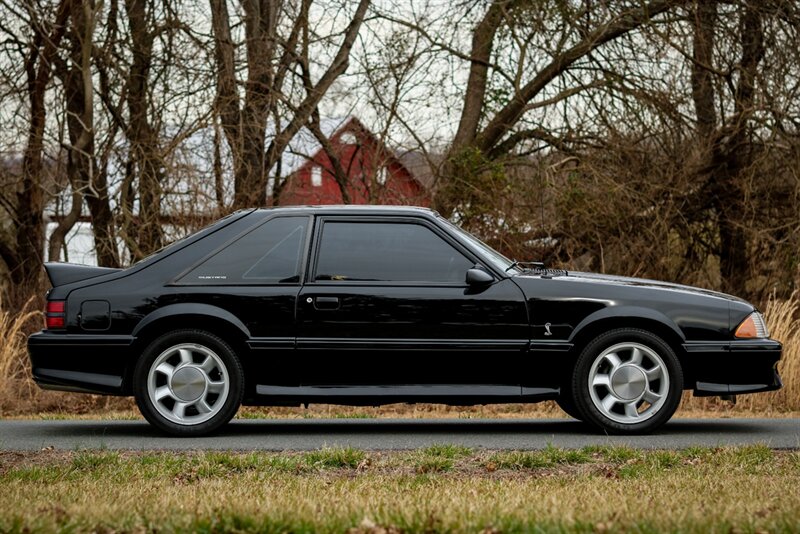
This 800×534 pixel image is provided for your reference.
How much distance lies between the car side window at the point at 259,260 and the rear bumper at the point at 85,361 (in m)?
0.74

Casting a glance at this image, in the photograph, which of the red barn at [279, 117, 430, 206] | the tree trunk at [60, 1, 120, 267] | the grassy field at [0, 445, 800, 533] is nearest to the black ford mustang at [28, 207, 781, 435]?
the grassy field at [0, 445, 800, 533]

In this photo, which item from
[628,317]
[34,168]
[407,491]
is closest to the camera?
[407,491]

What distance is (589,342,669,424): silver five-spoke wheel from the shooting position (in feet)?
26.6

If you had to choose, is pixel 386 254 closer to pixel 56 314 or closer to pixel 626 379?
pixel 626 379

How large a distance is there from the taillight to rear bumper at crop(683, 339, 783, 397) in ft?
15.1

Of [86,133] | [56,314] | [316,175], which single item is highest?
[86,133]

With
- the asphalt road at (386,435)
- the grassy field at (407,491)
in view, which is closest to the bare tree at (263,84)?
the asphalt road at (386,435)

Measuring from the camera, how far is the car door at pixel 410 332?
812 cm

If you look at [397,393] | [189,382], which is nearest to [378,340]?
[397,393]

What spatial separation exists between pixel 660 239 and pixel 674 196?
0.87 meters

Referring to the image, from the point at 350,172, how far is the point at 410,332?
959 cm

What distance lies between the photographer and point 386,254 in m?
8.35

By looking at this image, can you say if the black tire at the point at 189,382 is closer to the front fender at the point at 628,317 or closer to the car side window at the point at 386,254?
the car side window at the point at 386,254

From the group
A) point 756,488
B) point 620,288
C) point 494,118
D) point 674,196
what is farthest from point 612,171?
point 756,488
